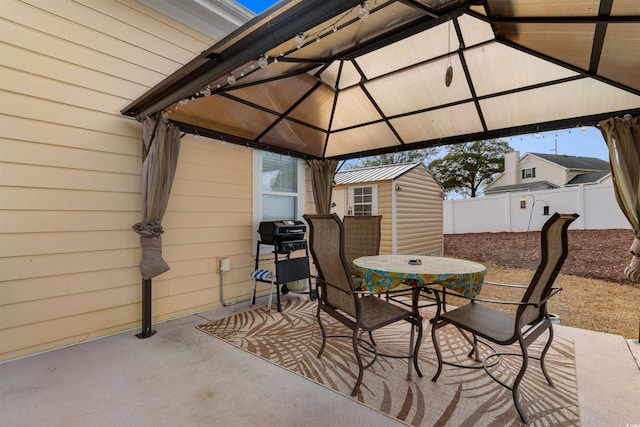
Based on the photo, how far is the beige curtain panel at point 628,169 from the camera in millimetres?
2670

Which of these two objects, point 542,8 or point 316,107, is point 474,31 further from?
point 316,107

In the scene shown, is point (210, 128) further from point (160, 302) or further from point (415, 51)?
point (415, 51)

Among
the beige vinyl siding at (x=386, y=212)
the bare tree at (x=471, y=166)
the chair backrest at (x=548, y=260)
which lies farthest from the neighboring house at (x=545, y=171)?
the chair backrest at (x=548, y=260)

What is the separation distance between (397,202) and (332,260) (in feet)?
18.9

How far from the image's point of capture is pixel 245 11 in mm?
3855

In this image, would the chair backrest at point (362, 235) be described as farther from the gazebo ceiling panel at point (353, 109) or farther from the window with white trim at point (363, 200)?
the window with white trim at point (363, 200)

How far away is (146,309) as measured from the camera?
2947 millimetres

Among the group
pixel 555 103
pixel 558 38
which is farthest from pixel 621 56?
pixel 555 103

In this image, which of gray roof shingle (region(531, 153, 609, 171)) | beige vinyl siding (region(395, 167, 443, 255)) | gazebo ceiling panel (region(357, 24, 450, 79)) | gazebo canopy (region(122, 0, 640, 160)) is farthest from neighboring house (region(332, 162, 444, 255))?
gray roof shingle (region(531, 153, 609, 171))

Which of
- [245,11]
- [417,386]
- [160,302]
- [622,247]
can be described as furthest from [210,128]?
[622,247]

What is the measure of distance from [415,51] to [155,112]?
8.85ft

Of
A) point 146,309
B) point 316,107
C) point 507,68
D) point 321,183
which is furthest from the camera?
point 321,183

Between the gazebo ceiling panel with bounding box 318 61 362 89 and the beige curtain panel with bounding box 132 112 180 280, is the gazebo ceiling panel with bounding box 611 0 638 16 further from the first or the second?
the beige curtain panel with bounding box 132 112 180 280

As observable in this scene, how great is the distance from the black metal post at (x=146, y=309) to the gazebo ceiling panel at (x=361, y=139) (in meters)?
3.35
